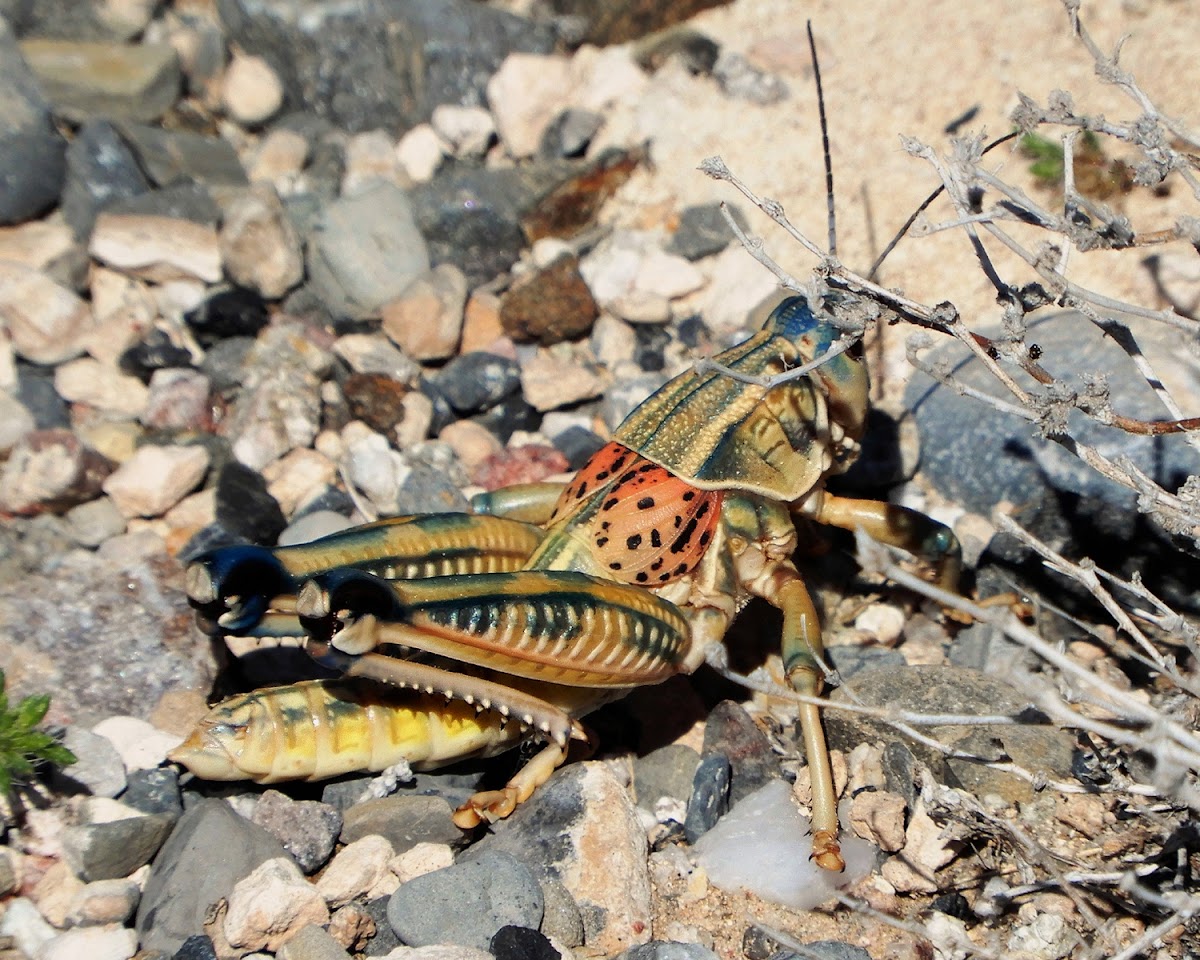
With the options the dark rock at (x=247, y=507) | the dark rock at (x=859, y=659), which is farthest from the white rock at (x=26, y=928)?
the dark rock at (x=859, y=659)

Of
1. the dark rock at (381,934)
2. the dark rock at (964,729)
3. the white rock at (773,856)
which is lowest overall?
the dark rock at (381,934)

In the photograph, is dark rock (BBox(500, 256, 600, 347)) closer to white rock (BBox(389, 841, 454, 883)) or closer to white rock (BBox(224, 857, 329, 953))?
white rock (BBox(389, 841, 454, 883))

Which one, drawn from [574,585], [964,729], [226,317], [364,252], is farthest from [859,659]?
[226,317]

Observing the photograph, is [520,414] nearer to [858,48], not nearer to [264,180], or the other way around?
[264,180]

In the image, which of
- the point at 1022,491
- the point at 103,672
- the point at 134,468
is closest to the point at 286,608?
the point at 103,672

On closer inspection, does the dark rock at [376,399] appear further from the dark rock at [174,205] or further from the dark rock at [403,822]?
the dark rock at [403,822]

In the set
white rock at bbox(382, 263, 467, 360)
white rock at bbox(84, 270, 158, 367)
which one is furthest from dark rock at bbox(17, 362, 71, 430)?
white rock at bbox(382, 263, 467, 360)
